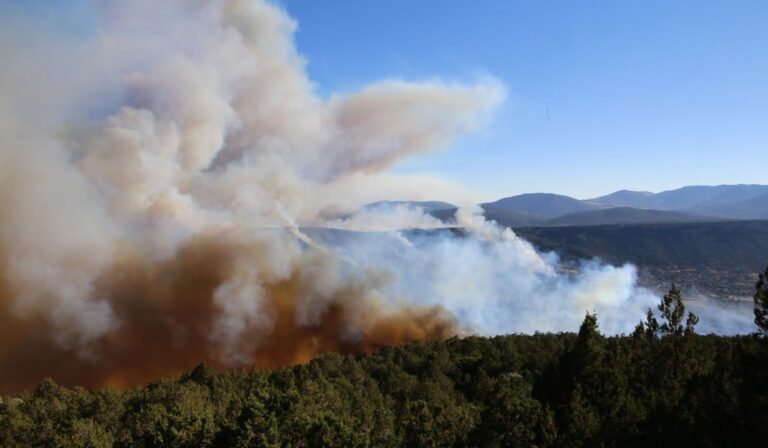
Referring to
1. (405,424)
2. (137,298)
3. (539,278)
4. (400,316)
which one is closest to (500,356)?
(405,424)

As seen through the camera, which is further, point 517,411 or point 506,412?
point 506,412

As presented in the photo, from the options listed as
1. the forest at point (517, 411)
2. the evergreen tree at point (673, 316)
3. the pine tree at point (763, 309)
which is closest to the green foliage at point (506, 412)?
the forest at point (517, 411)

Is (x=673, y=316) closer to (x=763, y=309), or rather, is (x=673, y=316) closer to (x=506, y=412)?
(x=763, y=309)

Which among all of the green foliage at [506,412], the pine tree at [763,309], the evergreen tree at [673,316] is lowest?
the green foliage at [506,412]

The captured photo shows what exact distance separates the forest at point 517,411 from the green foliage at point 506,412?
85 mm

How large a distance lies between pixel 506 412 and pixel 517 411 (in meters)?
0.74

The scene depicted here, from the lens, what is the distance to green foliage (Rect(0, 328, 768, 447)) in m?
30.9

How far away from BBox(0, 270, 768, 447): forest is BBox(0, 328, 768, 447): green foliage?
0.09m

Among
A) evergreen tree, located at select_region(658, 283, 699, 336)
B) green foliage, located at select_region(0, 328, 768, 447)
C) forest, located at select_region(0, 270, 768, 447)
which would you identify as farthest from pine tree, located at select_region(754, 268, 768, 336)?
evergreen tree, located at select_region(658, 283, 699, 336)

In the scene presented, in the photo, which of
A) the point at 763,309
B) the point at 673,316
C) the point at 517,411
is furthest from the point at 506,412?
the point at 673,316

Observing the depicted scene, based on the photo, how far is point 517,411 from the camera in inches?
1356

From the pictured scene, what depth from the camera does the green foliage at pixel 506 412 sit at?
3094 centimetres

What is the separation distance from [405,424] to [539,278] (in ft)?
453

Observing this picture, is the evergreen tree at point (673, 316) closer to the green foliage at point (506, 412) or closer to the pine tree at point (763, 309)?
the green foliage at point (506, 412)
